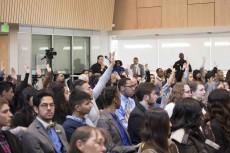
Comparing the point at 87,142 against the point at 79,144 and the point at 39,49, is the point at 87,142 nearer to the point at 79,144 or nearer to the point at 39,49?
the point at 79,144

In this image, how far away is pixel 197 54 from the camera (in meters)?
18.3

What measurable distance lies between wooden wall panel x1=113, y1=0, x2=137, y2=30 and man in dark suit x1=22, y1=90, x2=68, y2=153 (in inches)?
587

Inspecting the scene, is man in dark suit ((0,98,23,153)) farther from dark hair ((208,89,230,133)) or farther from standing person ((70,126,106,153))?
dark hair ((208,89,230,133))

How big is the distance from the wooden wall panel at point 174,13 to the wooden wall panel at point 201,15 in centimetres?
24

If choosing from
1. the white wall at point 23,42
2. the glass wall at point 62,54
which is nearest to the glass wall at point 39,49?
the white wall at point 23,42

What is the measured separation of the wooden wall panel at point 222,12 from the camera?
57.7 feet

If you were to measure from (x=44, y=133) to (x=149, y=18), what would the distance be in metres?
15.2

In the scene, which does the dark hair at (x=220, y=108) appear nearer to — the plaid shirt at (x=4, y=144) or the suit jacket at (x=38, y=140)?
the suit jacket at (x=38, y=140)

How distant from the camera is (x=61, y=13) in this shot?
675 inches

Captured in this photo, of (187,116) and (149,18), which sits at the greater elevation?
(149,18)

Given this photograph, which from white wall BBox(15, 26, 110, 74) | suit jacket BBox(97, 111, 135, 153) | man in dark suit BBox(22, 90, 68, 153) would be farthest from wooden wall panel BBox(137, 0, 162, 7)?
man in dark suit BBox(22, 90, 68, 153)

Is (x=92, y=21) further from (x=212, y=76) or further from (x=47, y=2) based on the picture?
(x=212, y=76)

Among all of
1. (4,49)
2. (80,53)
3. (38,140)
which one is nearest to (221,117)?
(38,140)

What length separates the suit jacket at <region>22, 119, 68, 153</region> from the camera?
14.4 feet
